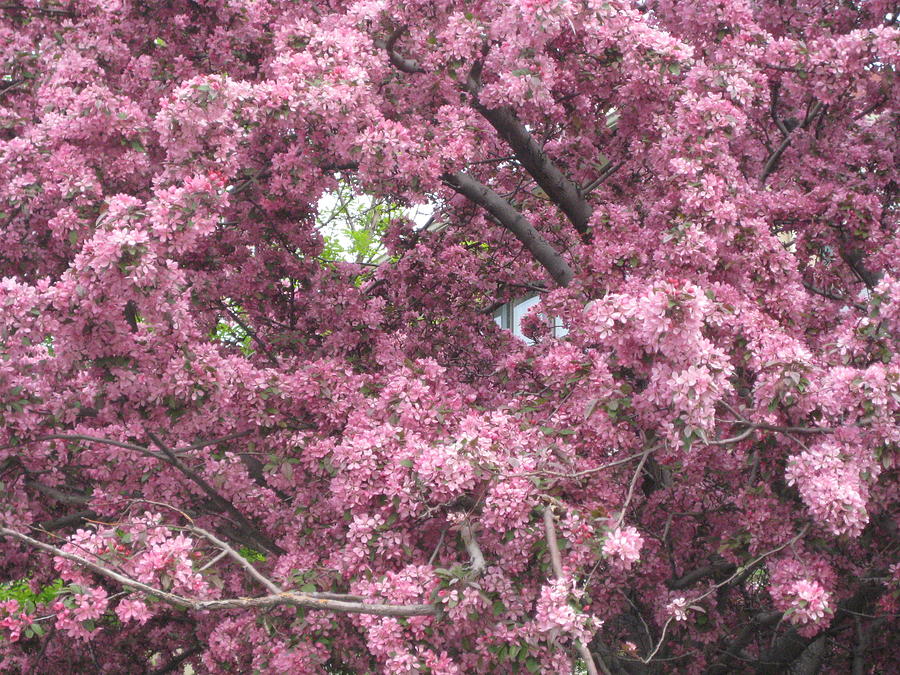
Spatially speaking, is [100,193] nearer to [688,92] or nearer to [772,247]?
[688,92]

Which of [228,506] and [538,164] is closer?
[228,506]

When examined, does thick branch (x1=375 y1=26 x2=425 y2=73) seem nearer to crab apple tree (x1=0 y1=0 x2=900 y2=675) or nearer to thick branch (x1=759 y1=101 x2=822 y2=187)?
crab apple tree (x1=0 y1=0 x2=900 y2=675)

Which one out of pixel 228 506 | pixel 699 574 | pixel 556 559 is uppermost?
pixel 556 559

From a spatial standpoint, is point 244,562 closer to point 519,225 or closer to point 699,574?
point 699,574

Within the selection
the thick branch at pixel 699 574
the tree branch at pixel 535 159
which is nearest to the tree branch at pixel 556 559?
the thick branch at pixel 699 574

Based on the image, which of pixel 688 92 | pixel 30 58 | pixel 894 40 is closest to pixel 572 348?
pixel 688 92

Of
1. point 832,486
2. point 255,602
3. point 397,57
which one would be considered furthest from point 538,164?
point 255,602

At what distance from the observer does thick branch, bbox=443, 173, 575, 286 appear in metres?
6.96

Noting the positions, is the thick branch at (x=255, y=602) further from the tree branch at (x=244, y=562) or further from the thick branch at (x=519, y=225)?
the thick branch at (x=519, y=225)

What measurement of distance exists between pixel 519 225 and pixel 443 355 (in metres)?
1.15

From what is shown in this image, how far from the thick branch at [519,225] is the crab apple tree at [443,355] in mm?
31

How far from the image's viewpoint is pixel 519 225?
23.6 feet

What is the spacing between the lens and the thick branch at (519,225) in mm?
6957

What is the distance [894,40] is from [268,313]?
4.38 meters
